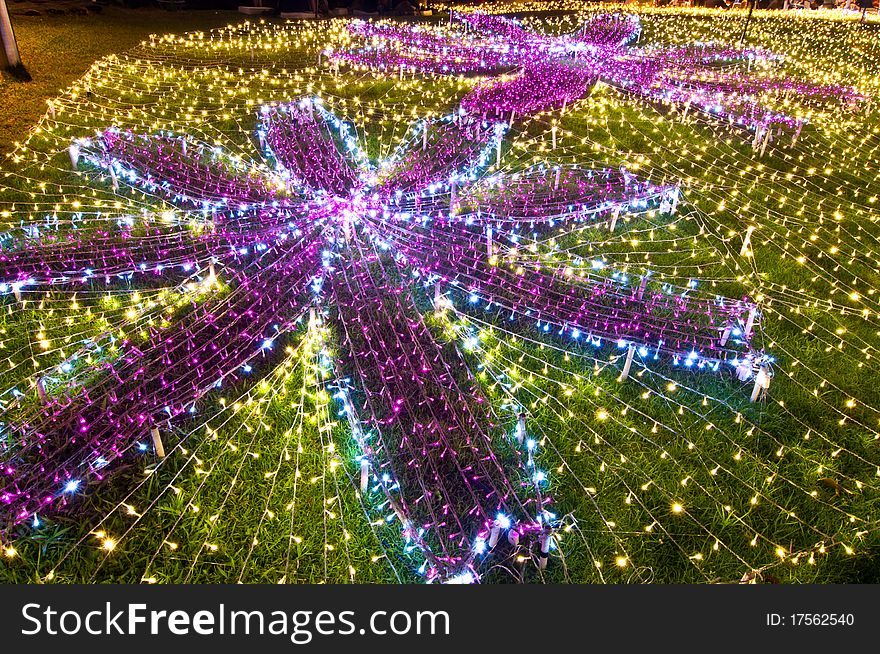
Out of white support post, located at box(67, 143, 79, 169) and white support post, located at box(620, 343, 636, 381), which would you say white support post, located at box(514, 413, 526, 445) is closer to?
white support post, located at box(620, 343, 636, 381)

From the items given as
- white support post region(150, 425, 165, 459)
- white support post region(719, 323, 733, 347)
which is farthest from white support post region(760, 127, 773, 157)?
white support post region(150, 425, 165, 459)

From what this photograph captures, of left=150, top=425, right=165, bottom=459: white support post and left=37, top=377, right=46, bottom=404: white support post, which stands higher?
left=37, top=377, right=46, bottom=404: white support post

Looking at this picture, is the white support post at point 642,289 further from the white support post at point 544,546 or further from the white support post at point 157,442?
the white support post at point 157,442

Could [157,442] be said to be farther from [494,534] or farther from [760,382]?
[760,382]

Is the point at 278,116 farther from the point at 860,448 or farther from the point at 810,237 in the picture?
the point at 860,448

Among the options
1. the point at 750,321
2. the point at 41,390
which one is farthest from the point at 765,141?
the point at 41,390

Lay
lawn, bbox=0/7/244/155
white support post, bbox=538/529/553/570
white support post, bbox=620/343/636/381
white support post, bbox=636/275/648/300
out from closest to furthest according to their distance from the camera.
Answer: white support post, bbox=538/529/553/570, white support post, bbox=620/343/636/381, white support post, bbox=636/275/648/300, lawn, bbox=0/7/244/155
